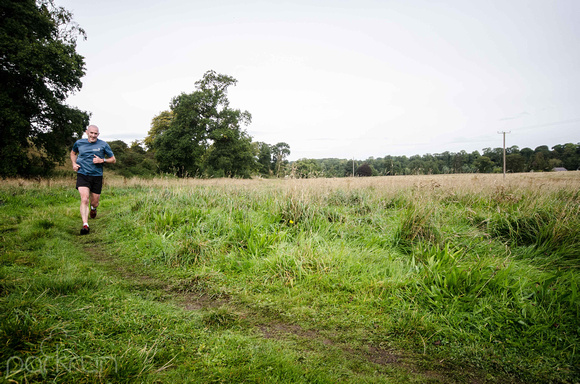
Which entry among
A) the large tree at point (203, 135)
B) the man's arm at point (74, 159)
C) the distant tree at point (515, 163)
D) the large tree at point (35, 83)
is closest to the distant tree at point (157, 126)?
the large tree at point (203, 135)

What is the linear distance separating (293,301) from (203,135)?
30.7m

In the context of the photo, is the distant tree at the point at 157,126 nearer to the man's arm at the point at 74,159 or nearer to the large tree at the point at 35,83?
the large tree at the point at 35,83

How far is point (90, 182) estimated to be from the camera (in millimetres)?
6160

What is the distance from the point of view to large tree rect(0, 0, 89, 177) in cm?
1412

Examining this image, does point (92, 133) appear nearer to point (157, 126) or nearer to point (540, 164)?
point (157, 126)

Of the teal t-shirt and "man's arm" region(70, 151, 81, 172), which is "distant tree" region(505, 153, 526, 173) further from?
"man's arm" region(70, 151, 81, 172)

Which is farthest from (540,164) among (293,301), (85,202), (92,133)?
(85,202)

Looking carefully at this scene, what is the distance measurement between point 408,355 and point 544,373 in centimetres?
102

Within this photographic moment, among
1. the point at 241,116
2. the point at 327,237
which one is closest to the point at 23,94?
the point at 241,116

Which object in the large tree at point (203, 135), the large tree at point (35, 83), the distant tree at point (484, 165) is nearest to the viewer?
the large tree at point (35, 83)

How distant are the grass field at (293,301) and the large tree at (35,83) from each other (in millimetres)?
14808

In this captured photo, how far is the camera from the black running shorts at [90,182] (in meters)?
6.04

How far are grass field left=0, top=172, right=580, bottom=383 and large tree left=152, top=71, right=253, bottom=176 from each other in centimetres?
2524

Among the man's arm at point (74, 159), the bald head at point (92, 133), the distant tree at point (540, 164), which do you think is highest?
the distant tree at point (540, 164)
